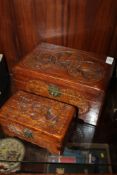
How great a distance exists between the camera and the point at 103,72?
69cm

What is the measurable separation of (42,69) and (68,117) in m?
0.21

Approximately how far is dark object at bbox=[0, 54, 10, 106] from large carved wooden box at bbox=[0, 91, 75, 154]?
144 mm

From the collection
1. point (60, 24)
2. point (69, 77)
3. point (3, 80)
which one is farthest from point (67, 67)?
point (3, 80)

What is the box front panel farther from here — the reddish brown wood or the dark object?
the reddish brown wood

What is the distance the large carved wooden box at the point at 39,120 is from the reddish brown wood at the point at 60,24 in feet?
0.98

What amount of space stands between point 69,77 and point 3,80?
1.16 ft

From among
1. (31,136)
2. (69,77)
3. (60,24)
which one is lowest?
(31,136)

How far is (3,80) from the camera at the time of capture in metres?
0.86

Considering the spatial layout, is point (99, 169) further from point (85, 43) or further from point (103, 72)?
point (85, 43)

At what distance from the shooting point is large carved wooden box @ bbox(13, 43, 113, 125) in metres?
0.65

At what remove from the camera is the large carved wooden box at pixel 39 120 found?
1.95ft

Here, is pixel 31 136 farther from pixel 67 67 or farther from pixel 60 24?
pixel 60 24

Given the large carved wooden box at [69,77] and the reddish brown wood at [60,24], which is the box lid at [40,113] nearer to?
the large carved wooden box at [69,77]

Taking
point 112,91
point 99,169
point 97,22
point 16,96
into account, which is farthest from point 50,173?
point 97,22
